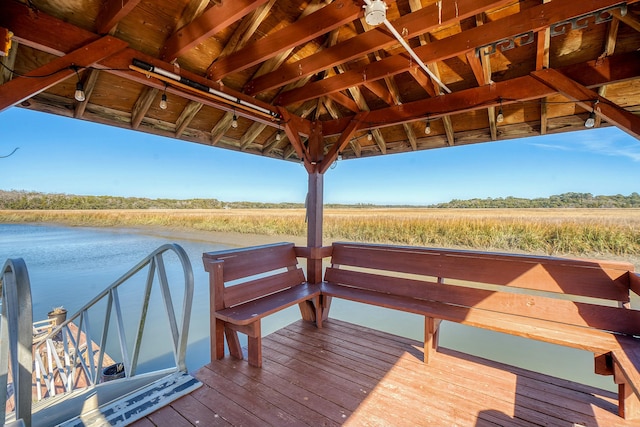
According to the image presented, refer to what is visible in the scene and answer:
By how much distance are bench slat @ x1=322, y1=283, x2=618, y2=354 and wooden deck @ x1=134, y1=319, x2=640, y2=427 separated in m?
0.41

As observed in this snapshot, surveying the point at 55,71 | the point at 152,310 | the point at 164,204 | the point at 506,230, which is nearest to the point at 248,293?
the point at 55,71

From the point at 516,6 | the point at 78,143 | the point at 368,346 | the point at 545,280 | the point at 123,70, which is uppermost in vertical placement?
the point at 78,143

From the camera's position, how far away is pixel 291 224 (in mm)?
12016

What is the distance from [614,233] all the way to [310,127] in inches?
280

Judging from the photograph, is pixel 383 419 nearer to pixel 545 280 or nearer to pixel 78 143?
pixel 545 280

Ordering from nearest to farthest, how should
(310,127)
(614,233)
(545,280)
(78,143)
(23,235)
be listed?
1. (545,280)
2. (310,127)
3. (614,233)
4. (23,235)
5. (78,143)

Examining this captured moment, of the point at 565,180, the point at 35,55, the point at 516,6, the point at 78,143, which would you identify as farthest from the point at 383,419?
the point at 78,143

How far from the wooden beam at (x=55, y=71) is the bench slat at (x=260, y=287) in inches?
76.0

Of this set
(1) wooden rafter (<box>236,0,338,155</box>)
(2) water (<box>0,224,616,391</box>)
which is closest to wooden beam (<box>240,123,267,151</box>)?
(1) wooden rafter (<box>236,0,338,155</box>)

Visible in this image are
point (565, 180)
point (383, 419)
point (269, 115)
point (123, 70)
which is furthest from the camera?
point (565, 180)

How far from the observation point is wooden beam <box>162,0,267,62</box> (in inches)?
66.1

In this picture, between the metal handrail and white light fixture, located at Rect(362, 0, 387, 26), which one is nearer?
the metal handrail

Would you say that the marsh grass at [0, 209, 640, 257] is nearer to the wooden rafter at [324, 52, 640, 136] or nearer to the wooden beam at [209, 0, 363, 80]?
the wooden rafter at [324, 52, 640, 136]

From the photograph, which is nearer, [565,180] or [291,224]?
[565,180]
